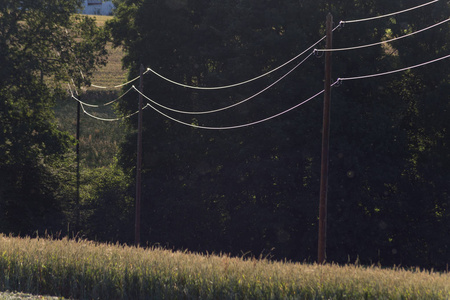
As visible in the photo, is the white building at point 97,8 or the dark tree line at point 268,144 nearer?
the dark tree line at point 268,144

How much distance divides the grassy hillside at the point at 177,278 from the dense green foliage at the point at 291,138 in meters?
21.4

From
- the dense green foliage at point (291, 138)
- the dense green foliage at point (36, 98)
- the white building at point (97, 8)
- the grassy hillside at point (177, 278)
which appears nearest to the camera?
the grassy hillside at point (177, 278)

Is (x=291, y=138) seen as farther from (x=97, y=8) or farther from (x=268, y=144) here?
(x=97, y=8)

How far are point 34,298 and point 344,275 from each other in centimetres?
624

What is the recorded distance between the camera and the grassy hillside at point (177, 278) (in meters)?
11.5

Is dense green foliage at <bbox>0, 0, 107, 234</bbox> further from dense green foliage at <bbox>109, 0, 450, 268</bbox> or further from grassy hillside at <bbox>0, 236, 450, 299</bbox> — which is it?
grassy hillside at <bbox>0, 236, 450, 299</bbox>

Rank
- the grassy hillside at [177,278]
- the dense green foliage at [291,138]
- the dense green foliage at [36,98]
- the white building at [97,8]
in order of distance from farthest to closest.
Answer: the white building at [97,8] → the dense green foliage at [36,98] → the dense green foliage at [291,138] → the grassy hillside at [177,278]

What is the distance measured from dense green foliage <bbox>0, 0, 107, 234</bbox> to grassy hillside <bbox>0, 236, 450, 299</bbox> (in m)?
22.6

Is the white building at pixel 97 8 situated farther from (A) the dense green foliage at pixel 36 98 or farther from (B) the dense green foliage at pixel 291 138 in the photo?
(B) the dense green foliage at pixel 291 138

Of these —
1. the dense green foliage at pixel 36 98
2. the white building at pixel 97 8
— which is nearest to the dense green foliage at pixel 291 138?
the dense green foliage at pixel 36 98

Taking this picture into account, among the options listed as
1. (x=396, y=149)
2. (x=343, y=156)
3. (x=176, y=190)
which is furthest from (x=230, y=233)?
(x=396, y=149)

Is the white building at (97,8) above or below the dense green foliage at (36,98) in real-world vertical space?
above

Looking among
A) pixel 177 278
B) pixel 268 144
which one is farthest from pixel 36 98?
pixel 177 278

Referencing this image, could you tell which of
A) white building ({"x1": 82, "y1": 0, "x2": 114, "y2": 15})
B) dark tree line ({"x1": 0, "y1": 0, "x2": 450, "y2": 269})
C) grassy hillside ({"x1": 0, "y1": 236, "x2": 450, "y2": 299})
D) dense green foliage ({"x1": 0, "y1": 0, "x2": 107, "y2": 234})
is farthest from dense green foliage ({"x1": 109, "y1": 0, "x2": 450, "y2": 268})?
white building ({"x1": 82, "y1": 0, "x2": 114, "y2": 15})
